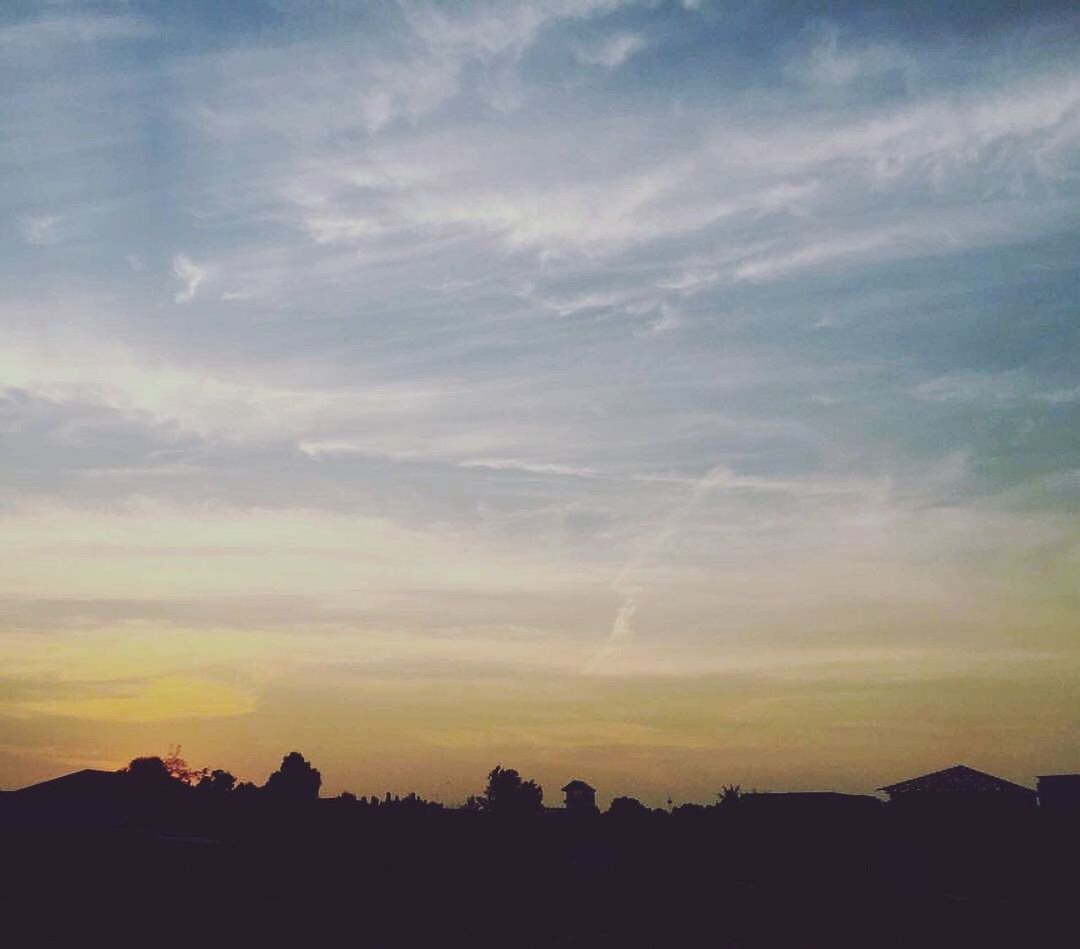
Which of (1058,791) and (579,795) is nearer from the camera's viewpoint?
(1058,791)

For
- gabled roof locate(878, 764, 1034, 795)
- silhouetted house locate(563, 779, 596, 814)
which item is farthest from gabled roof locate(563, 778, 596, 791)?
gabled roof locate(878, 764, 1034, 795)

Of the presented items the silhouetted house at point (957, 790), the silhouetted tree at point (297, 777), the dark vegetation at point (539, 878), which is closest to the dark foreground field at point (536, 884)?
the dark vegetation at point (539, 878)

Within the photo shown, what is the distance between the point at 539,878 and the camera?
4212cm

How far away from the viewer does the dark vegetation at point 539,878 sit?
33531mm

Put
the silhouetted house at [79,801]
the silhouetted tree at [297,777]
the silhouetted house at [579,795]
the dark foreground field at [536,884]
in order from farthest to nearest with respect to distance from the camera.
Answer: the silhouetted house at [579,795]
the silhouetted tree at [297,777]
the silhouetted house at [79,801]
the dark foreground field at [536,884]

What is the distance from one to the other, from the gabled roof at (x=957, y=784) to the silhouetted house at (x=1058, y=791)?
2863mm

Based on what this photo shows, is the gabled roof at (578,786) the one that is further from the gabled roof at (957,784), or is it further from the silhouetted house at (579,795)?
the gabled roof at (957,784)

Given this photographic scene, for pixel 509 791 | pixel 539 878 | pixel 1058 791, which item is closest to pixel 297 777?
pixel 509 791

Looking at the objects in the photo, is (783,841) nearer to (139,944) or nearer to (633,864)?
(633,864)

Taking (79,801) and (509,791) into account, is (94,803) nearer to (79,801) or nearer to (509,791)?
(79,801)

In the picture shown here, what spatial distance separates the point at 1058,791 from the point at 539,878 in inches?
1384

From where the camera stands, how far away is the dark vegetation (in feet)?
110

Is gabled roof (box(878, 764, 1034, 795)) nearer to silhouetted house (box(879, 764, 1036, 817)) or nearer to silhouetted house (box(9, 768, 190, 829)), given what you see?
silhouetted house (box(879, 764, 1036, 817))

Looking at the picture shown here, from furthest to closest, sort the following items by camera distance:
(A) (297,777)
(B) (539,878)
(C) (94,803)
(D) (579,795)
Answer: (D) (579,795)
(A) (297,777)
(C) (94,803)
(B) (539,878)
